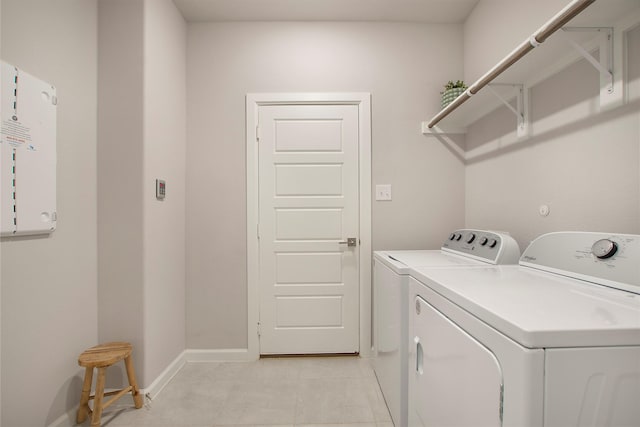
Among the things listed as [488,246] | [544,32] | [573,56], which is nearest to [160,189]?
[488,246]

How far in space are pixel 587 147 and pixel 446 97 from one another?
0.96 m

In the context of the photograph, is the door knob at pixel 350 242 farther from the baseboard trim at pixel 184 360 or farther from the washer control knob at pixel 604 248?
the washer control knob at pixel 604 248

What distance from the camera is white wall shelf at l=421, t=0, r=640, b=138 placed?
3.21 ft

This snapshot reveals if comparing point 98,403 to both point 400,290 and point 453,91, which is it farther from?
point 453,91

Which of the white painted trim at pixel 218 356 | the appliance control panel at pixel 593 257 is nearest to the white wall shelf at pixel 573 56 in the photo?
the appliance control panel at pixel 593 257

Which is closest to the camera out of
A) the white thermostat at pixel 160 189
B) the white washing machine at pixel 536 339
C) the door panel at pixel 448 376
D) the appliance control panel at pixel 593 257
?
the white washing machine at pixel 536 339

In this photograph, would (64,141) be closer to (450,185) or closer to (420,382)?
(420,382)

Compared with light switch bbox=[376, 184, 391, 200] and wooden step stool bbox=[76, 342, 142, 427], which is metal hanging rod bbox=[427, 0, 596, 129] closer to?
light switch bbox=[376, 184, 391, 200]

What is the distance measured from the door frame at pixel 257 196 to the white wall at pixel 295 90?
0.19 ft

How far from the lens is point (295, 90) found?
218 centimetres

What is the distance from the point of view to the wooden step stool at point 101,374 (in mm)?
1363

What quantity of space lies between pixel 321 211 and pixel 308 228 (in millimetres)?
167

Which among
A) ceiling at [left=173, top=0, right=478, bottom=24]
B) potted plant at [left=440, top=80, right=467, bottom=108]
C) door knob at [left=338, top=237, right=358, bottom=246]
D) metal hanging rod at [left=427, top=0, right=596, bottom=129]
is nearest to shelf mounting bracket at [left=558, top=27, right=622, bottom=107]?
metal hanging rod at [left=427, top=0, right=596, bottom=129]

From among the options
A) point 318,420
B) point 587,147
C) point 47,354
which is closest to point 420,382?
point 318,420
